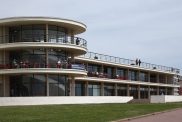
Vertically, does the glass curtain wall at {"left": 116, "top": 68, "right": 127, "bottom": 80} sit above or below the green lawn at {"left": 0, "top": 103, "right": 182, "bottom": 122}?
above

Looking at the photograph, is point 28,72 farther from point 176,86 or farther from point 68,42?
point 176,86

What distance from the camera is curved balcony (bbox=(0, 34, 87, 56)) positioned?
44.7 meters

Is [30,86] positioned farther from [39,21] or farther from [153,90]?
[153,90]

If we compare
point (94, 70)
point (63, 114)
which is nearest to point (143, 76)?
point (94, 70)

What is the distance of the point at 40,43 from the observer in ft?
147

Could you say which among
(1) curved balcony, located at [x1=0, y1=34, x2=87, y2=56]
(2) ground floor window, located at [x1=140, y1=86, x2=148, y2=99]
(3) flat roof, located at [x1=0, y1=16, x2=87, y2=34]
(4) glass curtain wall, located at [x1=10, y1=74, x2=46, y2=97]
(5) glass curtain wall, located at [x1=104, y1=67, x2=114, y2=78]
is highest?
(3) flat roof, located at [x1=0, y1=16, x2=87, y2=34]

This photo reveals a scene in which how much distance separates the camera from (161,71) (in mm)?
81625

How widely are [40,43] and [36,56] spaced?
72.3 inches

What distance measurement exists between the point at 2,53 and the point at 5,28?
2.75 m

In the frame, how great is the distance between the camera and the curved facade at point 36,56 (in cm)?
4491

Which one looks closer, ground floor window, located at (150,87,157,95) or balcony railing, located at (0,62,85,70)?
balcony railing, located at (0,62,85,70)

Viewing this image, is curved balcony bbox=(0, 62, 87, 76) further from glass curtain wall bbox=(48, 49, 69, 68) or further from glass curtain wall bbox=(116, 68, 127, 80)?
glass curtain wall bbox=(116, 68, 127, 80)

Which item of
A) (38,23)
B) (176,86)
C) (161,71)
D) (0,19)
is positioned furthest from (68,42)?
(176,86)

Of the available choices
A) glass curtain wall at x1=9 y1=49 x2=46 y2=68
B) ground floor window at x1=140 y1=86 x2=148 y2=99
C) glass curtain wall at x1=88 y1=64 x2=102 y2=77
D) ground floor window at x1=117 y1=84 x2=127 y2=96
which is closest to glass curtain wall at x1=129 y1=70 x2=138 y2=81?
ground floor window at x1=140 y1=86 x2=148 y2=99
